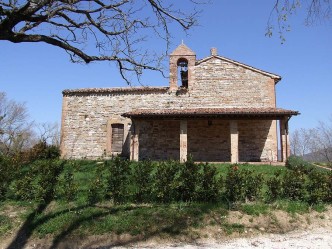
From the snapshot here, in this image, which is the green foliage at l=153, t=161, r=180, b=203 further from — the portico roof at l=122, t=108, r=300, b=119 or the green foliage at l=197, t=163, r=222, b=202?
the portico roof at l=122, t=108, r=300, b=119

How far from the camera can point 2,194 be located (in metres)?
10.8

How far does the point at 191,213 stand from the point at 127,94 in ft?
42.3

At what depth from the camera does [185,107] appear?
19984 millimetres

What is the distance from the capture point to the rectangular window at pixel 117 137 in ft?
66.2

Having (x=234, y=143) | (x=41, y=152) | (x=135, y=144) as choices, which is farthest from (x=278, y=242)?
(x=41, y=152)

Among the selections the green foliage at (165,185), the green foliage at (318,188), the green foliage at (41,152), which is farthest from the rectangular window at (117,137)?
the green foliage at (318,188)

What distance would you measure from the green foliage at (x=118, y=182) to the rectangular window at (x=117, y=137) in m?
9.83

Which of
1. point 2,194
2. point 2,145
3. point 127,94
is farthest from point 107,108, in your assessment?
point 2,194

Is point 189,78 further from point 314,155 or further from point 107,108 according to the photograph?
point 314,155

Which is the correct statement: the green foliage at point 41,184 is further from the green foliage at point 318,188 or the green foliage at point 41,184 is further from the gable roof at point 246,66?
the gable roof at point 246,66

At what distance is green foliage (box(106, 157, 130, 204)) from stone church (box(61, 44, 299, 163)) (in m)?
8.03

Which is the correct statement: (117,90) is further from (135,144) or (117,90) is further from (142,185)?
(142,185)

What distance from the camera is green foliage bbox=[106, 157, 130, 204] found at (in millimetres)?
9883

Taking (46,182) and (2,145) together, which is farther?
(2,145)
